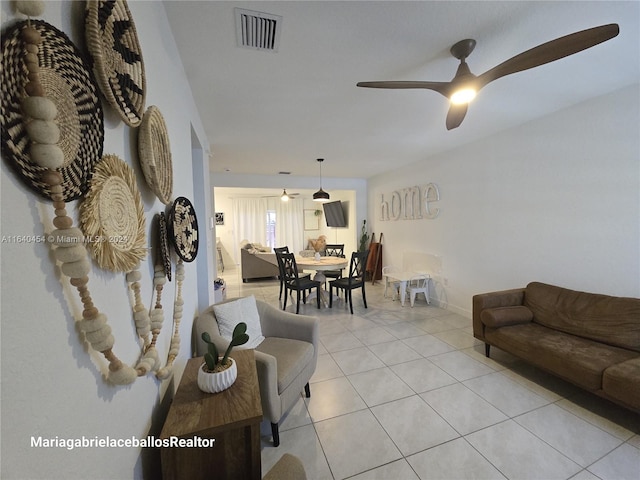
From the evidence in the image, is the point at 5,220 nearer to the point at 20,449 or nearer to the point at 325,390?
the point at 20,449

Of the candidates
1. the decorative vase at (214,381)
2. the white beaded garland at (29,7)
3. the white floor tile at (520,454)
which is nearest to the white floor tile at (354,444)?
the white floor tile at (520,454)

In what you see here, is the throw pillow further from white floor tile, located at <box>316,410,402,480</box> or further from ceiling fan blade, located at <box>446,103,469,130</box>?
ceiling fan blade, located at <box>446,103,469,130</box>

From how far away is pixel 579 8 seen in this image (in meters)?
1.38

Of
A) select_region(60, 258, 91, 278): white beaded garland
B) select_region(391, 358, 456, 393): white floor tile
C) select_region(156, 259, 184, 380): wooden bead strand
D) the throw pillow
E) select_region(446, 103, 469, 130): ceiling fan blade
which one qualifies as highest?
select_region(446, 103, 469, 130): ceiling fan blade

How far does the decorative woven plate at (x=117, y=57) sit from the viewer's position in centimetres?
64

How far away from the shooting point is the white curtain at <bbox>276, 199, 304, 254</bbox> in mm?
8898

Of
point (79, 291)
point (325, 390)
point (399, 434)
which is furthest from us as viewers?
point (325, 390)

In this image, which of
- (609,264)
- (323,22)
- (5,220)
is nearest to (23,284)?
(5,220)

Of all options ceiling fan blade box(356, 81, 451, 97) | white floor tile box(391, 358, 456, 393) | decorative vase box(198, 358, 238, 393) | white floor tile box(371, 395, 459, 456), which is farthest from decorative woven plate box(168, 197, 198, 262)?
white floor tile box(391, 358, 456, 393)

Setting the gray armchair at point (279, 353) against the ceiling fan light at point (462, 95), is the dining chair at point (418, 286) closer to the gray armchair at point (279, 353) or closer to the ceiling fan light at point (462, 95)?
the gray armchair at point (279, 353)

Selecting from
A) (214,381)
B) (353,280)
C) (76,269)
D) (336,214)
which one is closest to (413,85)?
(76,269)

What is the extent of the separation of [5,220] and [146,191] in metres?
0.67

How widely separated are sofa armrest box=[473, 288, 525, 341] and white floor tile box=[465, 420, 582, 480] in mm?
1015

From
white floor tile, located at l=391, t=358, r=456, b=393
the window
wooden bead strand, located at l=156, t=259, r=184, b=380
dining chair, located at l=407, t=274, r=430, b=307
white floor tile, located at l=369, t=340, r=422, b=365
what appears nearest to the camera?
wooden bead strand, located at l=156, t=259, r=184, b=380
